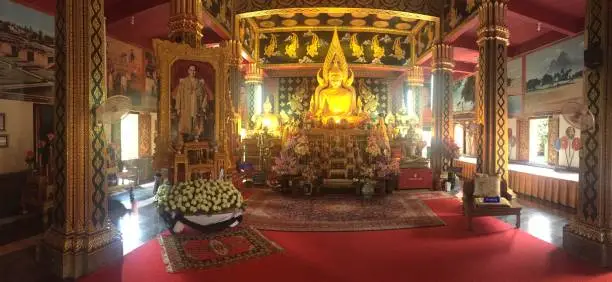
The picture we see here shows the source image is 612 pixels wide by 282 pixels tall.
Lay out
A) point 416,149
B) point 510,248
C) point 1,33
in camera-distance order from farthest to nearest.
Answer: point 416,149, point 1,33, point 510,248

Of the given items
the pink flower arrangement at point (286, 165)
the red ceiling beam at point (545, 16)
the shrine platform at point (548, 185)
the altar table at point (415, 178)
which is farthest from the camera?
the altar table at point (415, 178)

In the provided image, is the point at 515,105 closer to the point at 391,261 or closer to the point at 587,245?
the point at 587,245

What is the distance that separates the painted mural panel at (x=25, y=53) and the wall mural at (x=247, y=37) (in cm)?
528

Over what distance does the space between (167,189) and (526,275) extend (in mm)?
4732

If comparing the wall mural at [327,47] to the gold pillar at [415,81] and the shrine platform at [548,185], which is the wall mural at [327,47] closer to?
the gold pillar at [415,81]

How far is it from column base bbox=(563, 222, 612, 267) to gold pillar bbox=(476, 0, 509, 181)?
8.18 ft

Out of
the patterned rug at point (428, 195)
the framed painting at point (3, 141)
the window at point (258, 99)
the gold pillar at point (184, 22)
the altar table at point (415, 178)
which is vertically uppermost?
the gold pillar at point (184, 22)

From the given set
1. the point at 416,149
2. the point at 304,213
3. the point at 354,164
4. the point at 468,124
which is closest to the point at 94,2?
the point at 304,213

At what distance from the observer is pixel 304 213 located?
711cm

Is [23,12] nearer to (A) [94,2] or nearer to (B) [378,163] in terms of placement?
(A) [94,2]

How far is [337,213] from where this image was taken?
7.12m

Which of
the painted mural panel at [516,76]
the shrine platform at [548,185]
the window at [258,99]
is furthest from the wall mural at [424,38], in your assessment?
the window at [258,99]

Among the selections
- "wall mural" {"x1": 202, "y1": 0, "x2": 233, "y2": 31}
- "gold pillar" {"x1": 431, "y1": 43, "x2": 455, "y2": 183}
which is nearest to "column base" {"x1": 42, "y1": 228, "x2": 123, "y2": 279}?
"wall mural" {"x1": 202, "y1": 0, "x2": 233, "y2": 31}

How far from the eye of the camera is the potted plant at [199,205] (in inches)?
184
